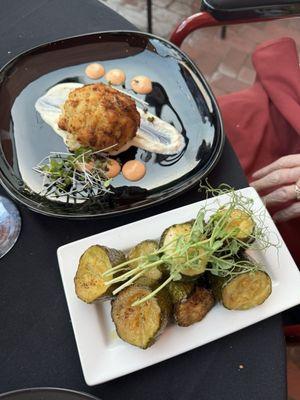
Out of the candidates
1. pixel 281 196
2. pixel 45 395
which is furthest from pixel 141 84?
pixel 45 395

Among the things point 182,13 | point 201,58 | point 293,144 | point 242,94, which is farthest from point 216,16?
point 182,13

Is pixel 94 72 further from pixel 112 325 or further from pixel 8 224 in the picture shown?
pixel 112 325

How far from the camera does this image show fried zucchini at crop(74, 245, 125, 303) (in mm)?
630

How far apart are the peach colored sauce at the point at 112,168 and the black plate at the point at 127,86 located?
14 millimetres

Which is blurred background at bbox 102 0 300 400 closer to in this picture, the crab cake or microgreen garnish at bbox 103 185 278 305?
the crab cake

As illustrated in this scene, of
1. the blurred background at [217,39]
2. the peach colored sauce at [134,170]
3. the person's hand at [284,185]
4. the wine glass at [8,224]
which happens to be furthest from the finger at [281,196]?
the blurred background at [217,39]

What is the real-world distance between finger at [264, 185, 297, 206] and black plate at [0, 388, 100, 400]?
604 mm

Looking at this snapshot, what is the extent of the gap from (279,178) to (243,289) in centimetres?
38

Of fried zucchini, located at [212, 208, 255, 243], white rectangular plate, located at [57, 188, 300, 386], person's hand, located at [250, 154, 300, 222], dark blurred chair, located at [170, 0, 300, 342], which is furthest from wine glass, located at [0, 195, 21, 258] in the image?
dark blurred chair, located at [170, 0, 300, 342]

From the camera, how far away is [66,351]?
0.68 meters

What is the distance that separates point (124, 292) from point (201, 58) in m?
1.66

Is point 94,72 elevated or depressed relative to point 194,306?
elevated

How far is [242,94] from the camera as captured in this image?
3.76 feet

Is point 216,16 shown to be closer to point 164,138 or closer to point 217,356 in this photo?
point 164,138
